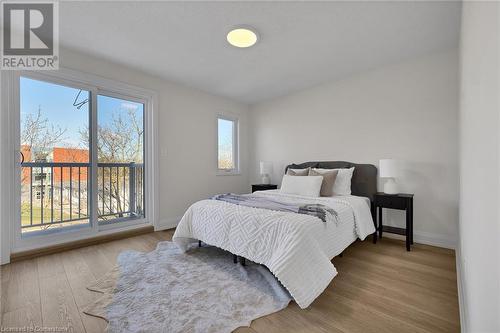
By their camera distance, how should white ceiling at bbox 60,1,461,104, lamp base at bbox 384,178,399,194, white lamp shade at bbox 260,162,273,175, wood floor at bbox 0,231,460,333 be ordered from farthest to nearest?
1. white lamp shade at bbox 260,162,273,175
2. lamp base at bbox 384,178,399,194
3. white ceiling at bbox 60,1,461,104
4. wood floor at bbox 0,231,460,333

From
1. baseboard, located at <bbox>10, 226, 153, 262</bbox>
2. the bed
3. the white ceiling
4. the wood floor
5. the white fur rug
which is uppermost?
the white ceiling

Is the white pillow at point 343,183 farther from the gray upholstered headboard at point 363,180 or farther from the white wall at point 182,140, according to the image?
the white wall at point 182,140

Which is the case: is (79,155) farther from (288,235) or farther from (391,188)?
(391,188)

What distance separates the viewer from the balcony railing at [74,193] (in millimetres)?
2703

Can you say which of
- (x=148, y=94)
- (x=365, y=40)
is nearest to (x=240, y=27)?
(x=365, y=40)

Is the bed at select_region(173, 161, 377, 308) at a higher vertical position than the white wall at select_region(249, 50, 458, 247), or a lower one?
lower

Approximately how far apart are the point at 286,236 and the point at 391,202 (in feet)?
6.11

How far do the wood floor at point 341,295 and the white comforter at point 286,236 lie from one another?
0.21 m

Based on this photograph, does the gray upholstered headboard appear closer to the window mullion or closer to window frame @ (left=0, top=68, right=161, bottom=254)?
window frame @ (left=0, top=68, right=161, bottom=254)

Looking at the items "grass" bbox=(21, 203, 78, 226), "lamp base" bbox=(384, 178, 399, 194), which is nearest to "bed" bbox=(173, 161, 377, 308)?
"lamp base" bbox=(384, 178, 399, 194)

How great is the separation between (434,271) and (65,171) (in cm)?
437

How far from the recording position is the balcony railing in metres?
2.70

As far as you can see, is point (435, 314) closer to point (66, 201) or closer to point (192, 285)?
point (192, 285)

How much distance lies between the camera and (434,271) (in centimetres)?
213
